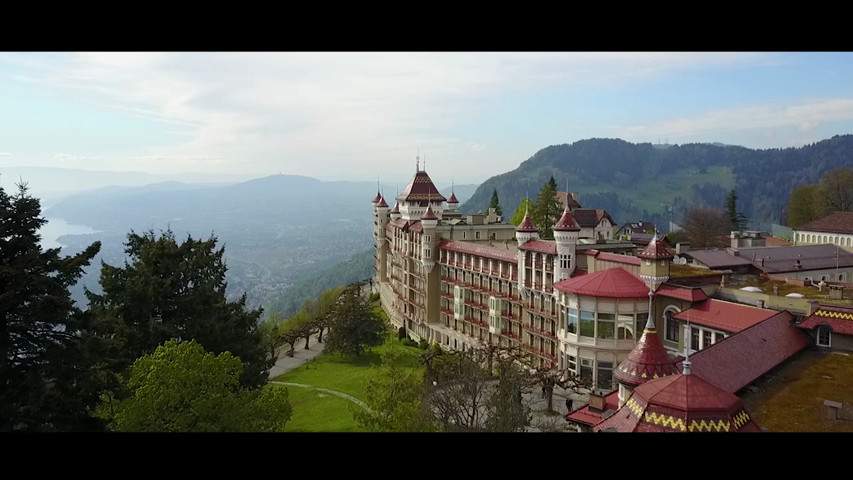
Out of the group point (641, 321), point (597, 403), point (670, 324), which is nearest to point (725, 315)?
point (670, 324)

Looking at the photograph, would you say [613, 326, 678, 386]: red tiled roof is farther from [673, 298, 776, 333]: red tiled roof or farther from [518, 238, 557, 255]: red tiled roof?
[518, 238, 557, 255]: red tiled roof

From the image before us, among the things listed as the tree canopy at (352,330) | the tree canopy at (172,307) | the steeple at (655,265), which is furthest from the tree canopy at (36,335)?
the tree canopy at (352,330)

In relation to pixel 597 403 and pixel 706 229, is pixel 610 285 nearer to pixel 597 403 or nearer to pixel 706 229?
pixel 597 403

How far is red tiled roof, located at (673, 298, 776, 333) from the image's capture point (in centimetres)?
2895

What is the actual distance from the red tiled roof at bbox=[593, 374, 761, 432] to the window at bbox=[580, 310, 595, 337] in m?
18.1

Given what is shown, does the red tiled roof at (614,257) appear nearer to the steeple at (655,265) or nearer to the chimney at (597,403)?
the steeple at (655,265)

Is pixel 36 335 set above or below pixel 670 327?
above

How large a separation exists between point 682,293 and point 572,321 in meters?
6.44

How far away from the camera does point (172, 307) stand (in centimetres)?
3141

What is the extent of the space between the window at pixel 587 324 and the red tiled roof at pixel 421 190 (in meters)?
30.0

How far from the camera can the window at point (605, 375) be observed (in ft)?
116

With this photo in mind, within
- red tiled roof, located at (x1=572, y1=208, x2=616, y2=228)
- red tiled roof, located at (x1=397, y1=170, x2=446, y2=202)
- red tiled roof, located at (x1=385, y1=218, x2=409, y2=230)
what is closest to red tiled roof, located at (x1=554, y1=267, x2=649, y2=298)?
red tiled roof, located at (x1=385, y1=218, x2=409, y2=230)
